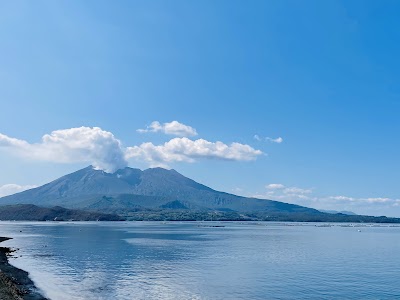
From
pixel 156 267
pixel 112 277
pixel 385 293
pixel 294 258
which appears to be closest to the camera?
pixel 385 293

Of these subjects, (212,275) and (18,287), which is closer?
(18,287)

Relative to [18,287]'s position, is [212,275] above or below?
above

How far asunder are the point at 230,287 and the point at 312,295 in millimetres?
14222

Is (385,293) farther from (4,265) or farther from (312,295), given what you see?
(4,265)

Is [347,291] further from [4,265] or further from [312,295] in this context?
[4,265]

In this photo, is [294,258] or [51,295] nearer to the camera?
[51,295]

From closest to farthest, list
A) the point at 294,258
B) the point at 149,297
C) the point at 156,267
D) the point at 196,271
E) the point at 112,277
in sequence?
1. the point at 149,297
2. the point at 112,277
3. the point at 196,271
4. the point at 156,267
5. the point at 294,258

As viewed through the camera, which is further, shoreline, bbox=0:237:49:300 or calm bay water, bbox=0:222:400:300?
calm bay water, bbox=0:222:400:300

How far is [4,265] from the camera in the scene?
91375mm

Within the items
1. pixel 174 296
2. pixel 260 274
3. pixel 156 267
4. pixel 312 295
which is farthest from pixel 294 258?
pixel 174 296

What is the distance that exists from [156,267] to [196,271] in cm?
1113

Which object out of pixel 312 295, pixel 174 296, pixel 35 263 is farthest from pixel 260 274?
pixel 35 263

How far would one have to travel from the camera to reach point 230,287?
2813 inches

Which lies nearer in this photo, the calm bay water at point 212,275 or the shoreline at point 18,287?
the shoreline at point 18,287
